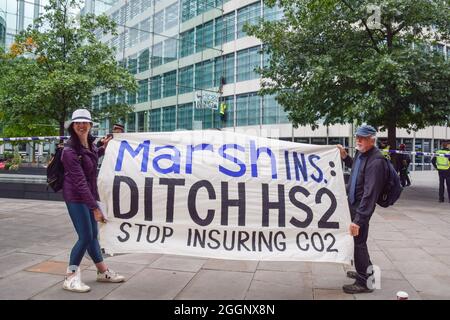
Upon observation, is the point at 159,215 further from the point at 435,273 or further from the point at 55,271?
the point at 435,273

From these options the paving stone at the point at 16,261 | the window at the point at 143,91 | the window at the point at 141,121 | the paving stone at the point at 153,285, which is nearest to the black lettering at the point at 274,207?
the paving stone at the point at 153,285

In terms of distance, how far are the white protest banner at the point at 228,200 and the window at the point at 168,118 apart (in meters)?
35.8

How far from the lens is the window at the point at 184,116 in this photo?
39338mm

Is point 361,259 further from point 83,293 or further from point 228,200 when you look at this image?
point 83,293

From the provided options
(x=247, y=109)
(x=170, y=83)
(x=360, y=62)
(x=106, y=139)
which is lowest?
(x=106, y=139)

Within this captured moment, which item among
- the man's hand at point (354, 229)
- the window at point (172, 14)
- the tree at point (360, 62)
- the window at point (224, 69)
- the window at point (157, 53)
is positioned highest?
the window at point (172, 14)

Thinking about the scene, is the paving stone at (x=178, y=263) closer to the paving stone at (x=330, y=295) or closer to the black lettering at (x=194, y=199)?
the black lettering at (x=194, y=199)

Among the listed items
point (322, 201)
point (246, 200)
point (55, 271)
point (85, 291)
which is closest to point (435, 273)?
point (322, 201)

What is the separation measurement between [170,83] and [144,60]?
2990mm

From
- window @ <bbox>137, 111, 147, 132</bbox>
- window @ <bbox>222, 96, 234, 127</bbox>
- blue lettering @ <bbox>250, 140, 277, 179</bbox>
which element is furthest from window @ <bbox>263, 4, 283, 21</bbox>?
blue lettering @ <bbox>250, 140, 277, 179</bbox>

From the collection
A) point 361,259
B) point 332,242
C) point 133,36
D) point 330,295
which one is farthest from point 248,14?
point 330,295

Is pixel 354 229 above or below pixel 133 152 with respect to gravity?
below

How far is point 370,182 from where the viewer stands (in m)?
4.61
